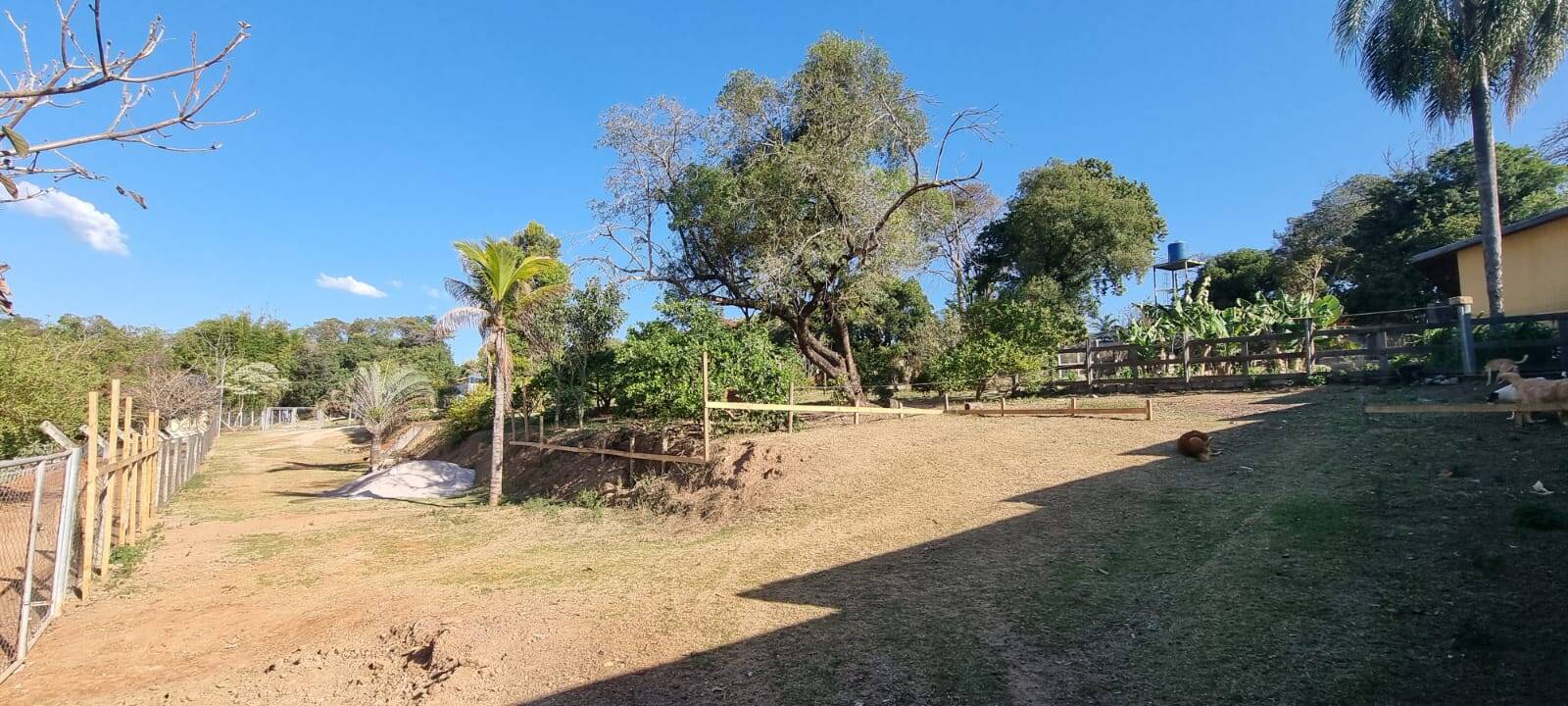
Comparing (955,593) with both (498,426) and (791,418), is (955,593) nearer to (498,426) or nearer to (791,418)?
(791,418)

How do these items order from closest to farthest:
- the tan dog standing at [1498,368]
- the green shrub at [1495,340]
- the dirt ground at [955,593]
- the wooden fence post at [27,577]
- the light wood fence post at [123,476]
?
1. the dirt ground at [955,593]
2. the wooden fence post at [27,577]
3. the light wood fence post at [123,476]
4. the tan dog standing at [1498,368]
5. the green shrub at [1495,340]

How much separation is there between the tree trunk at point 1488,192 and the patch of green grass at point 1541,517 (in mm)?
12136

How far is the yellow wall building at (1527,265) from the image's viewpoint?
50.1 ft

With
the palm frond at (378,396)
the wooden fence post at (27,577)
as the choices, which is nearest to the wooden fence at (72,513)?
the wooden fence post at (27,577)

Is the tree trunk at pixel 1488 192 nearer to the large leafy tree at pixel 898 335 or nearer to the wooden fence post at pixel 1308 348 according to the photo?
the wooden fence post at pixel 1308 348

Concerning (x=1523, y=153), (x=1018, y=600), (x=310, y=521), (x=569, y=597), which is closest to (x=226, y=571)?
(x=310, y=521)

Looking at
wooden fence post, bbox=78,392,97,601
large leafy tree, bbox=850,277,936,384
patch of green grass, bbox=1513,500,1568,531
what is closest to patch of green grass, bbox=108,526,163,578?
wooden fence post, bbox=78,392,97,601

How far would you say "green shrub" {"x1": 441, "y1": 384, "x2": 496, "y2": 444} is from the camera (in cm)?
2219

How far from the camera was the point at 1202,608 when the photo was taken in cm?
475

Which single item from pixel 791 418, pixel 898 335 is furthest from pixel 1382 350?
pixel 898 335

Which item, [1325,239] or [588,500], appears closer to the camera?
[588,500]

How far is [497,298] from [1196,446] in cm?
1137

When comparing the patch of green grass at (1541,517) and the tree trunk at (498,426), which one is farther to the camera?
the tree trunk at (498,426)

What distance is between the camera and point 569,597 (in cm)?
645
